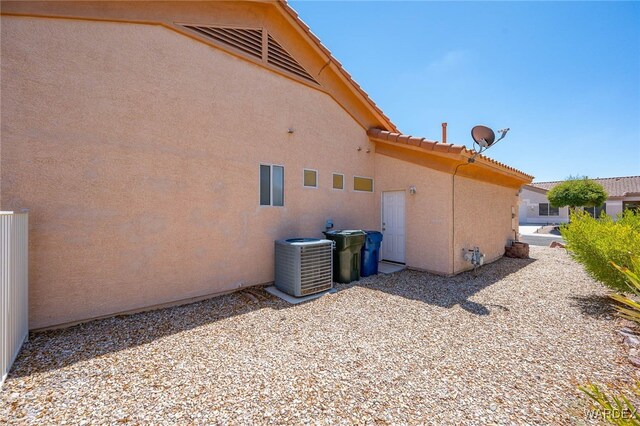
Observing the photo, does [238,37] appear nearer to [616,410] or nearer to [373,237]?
[373,237]

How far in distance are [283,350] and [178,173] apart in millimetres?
4328

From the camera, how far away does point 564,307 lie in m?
6.01

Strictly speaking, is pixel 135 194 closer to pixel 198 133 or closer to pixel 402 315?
pixel 198 133

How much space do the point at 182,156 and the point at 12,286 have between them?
3447 mm

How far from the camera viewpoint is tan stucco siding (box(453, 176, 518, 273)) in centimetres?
890

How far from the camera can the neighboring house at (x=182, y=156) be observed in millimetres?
4695

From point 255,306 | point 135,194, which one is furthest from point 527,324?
point 135,194

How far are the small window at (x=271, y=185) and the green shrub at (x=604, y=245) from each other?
761 centimetres

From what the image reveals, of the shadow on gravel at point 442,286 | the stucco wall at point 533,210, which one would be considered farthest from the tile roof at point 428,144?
the stucco wall at point 533,210

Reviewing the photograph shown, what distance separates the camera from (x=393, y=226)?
996 centimetres

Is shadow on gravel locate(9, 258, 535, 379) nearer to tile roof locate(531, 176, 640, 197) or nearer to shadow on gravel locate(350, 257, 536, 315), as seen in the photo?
shadow on gravel locate(350, 257, 536, 315)

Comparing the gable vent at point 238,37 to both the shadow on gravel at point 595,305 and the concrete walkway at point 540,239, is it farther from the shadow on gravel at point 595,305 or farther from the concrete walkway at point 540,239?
the concrete walkway at point 540,239

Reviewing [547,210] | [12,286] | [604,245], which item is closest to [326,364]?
[12,286]

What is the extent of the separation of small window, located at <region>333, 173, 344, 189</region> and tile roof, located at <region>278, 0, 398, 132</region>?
120 inches
